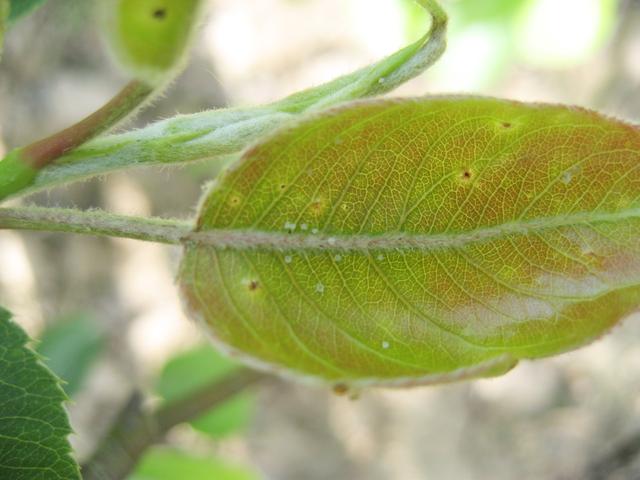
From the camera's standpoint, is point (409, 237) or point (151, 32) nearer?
point (151, 32)

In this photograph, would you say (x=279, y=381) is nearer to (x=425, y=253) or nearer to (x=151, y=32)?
(x=425, y=253)

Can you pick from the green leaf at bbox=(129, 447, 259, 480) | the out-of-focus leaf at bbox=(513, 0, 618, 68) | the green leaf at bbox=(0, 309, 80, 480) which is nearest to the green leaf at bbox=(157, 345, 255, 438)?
the green leaf at bbox=(129, 447, 259, 480)

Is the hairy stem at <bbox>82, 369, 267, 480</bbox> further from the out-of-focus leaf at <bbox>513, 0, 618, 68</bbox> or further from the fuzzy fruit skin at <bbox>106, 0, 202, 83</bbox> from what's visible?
the out-of-focus leaf at <bbox>513, 0, 618, 68</bbox>

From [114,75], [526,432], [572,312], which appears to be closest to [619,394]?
[526,432]

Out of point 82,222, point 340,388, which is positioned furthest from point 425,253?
point 82,222

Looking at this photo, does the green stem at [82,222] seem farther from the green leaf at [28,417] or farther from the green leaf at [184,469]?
the green leaf at [184,469]

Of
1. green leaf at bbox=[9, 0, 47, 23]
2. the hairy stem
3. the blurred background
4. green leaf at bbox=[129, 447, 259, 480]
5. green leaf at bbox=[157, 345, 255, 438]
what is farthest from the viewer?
the blurred background
